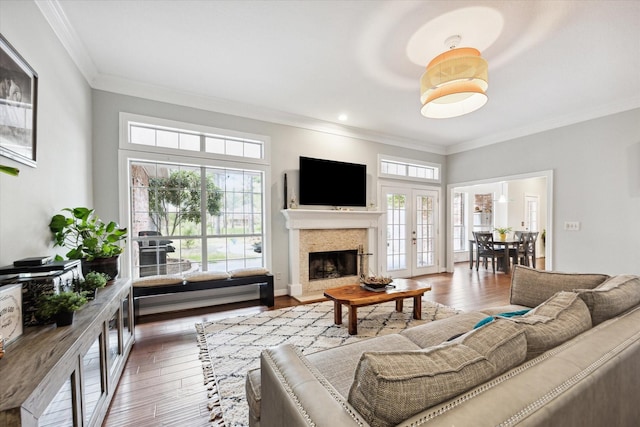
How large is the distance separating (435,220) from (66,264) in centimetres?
624

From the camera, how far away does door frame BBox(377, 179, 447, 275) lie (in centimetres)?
548

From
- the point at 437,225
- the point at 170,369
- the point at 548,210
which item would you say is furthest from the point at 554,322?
the point at 437,225

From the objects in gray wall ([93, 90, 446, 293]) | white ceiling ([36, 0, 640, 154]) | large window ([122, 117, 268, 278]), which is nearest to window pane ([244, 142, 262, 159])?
large window ([122, 117, 268, 278])

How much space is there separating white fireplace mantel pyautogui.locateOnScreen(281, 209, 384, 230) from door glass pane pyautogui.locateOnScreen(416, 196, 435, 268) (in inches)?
56.9

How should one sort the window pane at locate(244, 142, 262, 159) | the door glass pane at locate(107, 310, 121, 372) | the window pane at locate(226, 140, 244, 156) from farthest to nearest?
the window pane at locate(244, 142, 262, 159) < the window pane at locate(226, 140, 244, 156) < the door glass pane at locate(107, 310, 121, 372)

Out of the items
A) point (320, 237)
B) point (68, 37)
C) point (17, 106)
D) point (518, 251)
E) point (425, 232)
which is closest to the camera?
point (17, 106)

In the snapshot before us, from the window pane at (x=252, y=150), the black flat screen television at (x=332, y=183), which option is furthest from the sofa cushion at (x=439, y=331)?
the window pane at (x=252, y=150)

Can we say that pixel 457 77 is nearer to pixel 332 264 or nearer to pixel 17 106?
pixel 17 106

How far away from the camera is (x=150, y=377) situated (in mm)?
2160

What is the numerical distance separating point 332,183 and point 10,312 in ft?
13.4

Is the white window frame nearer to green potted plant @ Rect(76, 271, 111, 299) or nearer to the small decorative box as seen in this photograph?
green potted plant @ Rect(76, 271, 111, 299)

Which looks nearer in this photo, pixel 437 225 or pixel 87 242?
pixel 87 242

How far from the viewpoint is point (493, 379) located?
0.84 meters

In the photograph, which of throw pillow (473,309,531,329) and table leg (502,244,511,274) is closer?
throw pillow (473,309,531,329)
